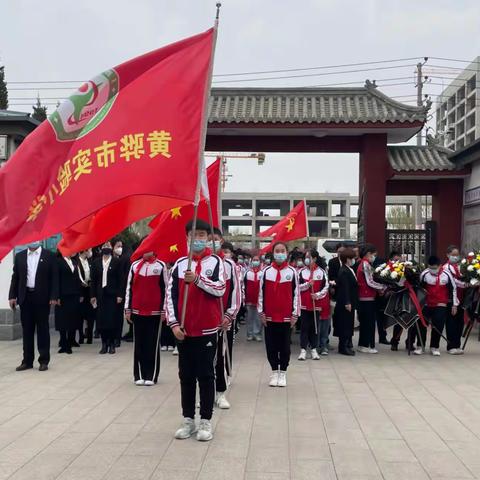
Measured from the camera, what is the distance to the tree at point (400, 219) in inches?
1967

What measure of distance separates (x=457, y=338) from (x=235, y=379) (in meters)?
4.62

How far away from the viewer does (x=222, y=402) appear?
6508 millimetres

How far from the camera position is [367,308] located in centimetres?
1069

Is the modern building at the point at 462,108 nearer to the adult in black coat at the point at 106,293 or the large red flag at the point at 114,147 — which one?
the adult in black coat at the point at 106,293

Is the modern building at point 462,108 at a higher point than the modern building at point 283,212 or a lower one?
higher

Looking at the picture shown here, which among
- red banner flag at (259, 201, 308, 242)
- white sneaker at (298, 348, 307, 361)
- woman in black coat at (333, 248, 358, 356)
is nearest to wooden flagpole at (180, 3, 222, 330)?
white sneaker at (298, 348, 307, 361)

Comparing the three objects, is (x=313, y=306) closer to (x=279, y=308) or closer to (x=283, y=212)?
(x=279, y=308)

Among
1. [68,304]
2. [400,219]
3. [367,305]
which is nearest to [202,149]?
[68,304]

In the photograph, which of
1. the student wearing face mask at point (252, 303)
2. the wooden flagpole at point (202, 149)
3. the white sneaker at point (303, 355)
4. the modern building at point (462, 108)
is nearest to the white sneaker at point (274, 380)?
the white sneaker at point (303, 355)

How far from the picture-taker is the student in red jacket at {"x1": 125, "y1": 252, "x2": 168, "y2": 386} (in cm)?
770

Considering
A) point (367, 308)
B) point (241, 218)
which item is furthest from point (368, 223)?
point (241, 218)

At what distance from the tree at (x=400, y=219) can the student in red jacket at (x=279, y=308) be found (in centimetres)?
4172

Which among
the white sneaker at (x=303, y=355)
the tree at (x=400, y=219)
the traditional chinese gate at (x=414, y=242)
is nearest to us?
the white sneaker at (x=303, y=355)

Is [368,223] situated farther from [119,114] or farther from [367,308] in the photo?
[119,114]
